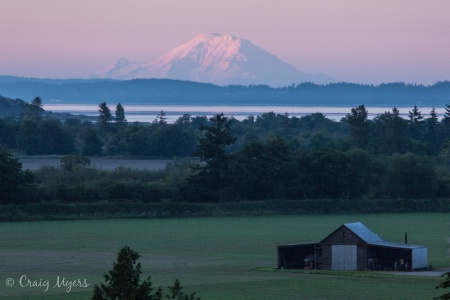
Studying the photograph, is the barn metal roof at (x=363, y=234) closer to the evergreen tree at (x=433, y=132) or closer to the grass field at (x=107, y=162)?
the grass field at (x=107, y=162)

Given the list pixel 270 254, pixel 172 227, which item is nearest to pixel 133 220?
pixel 172 227

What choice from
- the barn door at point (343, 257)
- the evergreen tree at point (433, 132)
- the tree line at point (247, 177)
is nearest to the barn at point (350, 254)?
the barn door at point (343, 257)

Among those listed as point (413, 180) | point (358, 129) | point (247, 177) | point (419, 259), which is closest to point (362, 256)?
point (419, 259)

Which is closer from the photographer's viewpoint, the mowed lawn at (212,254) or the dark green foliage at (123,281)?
the dark green foliage at (123,281)

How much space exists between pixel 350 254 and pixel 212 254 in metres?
7.51

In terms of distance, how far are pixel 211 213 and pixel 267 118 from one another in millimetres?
83443

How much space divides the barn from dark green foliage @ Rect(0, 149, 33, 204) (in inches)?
1054

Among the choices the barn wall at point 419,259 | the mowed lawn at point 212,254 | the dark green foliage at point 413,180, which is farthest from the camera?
the dark green foliage at point 413,180

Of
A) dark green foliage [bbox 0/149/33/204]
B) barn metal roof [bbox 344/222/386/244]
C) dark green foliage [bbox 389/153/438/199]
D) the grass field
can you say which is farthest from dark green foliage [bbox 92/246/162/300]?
the grass field

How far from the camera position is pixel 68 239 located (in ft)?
176

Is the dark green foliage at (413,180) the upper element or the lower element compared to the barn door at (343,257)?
upper

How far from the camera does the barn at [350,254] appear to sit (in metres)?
42.1

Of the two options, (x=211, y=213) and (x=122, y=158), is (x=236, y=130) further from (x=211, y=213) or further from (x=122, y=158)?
(x=211, y=213)

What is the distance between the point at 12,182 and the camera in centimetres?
6500
